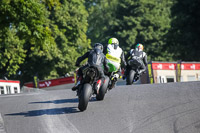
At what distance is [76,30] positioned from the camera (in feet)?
139

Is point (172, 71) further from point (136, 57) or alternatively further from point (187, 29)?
point (187, 29)

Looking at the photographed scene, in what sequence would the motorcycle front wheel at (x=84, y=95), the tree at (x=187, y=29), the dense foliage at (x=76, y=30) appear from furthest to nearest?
the tree at (x=187, y=29) → the dense foliage at (x=76, y=30) → the motorcycle front wheel at (x=84, y=95)

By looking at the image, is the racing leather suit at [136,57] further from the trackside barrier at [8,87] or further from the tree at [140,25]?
the tree at [140,25]

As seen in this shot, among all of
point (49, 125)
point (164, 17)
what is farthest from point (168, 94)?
point (164, 17)

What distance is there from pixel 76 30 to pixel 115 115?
3444 centimetres

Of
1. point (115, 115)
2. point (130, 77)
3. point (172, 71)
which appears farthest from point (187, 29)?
point (115, 115)

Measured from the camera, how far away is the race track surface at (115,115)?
7332 millimetres

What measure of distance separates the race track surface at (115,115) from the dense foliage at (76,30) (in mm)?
11082

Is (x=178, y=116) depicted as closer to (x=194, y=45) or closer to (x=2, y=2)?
(x=2, y=2)

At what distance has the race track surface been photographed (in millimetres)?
7332

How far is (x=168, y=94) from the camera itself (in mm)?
10977

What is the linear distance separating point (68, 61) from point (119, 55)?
28.8 meters

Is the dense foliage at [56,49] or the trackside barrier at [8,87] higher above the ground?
the dense foliage at [56,49]

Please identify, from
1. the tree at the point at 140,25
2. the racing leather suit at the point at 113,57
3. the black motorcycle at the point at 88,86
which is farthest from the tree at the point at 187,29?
the black motorcycle at the point at 88,86
